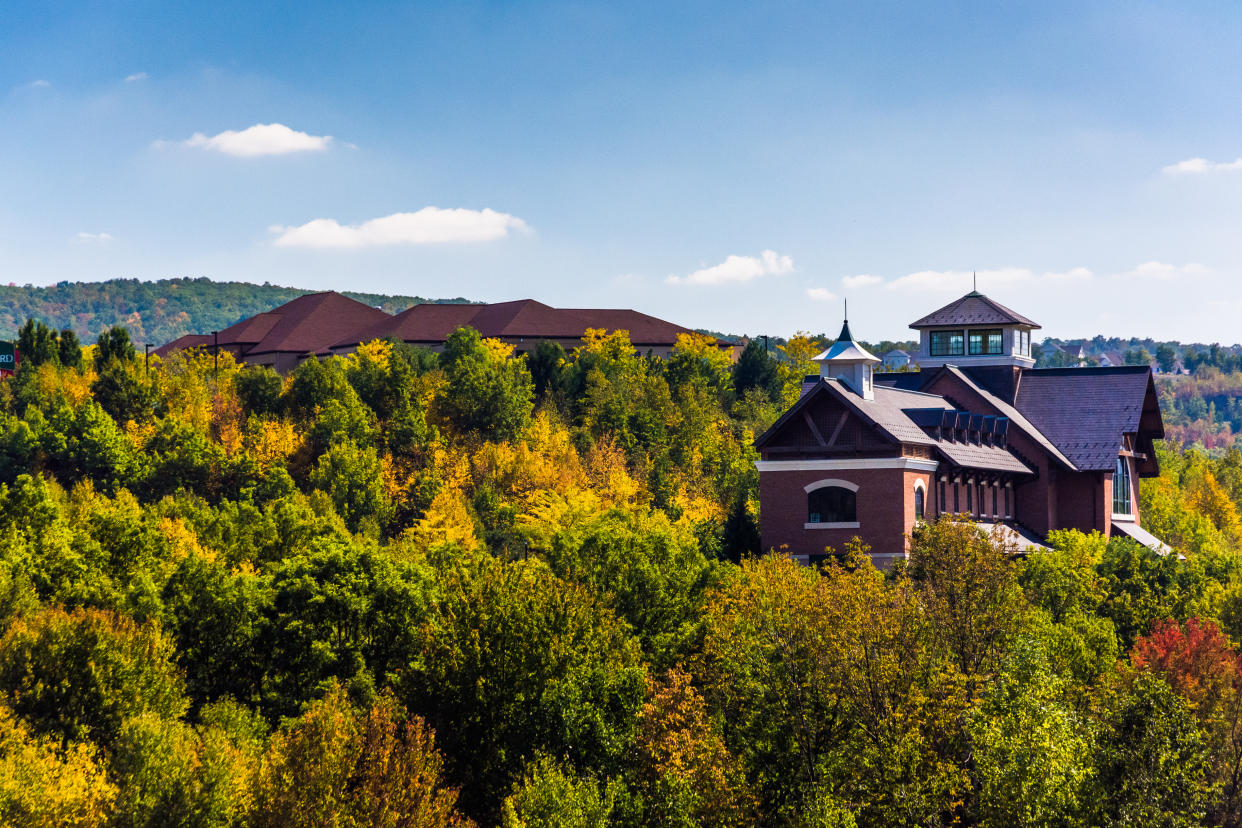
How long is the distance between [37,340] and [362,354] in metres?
24.9

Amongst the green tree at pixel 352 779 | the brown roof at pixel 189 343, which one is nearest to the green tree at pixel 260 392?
the brown roof at pixel 189 343

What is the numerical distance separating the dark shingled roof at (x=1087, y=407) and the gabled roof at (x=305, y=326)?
76.6 meters

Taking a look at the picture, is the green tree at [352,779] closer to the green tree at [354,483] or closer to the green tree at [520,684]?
the green tree at [520,684]

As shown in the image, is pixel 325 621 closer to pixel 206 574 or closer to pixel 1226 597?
pixel 206 574

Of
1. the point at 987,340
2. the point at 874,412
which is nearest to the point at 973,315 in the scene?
the point at 987,340

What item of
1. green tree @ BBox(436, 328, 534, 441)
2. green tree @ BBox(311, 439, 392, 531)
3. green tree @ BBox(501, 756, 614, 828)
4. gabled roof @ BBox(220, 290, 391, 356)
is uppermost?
gabled roof @ BBox(220, 290, 391, 356)

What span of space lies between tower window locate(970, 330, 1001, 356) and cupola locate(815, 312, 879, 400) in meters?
17.7

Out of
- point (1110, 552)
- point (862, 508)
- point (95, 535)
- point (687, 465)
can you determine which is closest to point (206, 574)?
point (95, 535)

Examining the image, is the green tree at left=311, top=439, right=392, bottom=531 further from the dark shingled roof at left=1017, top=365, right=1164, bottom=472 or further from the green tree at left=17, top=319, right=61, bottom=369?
the dark shingled roof at left=1017, top=365, right=1164, bottom=472

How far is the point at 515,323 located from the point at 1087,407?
236 ft

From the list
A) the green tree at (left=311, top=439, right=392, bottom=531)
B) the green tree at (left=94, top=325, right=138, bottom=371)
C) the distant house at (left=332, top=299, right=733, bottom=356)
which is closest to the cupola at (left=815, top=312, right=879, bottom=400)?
the green tree at (left=311, top=439, right=392, bottom=531)

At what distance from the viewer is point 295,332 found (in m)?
143

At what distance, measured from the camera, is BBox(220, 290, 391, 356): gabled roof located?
14100cm

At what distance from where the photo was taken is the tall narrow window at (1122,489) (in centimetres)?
8044
